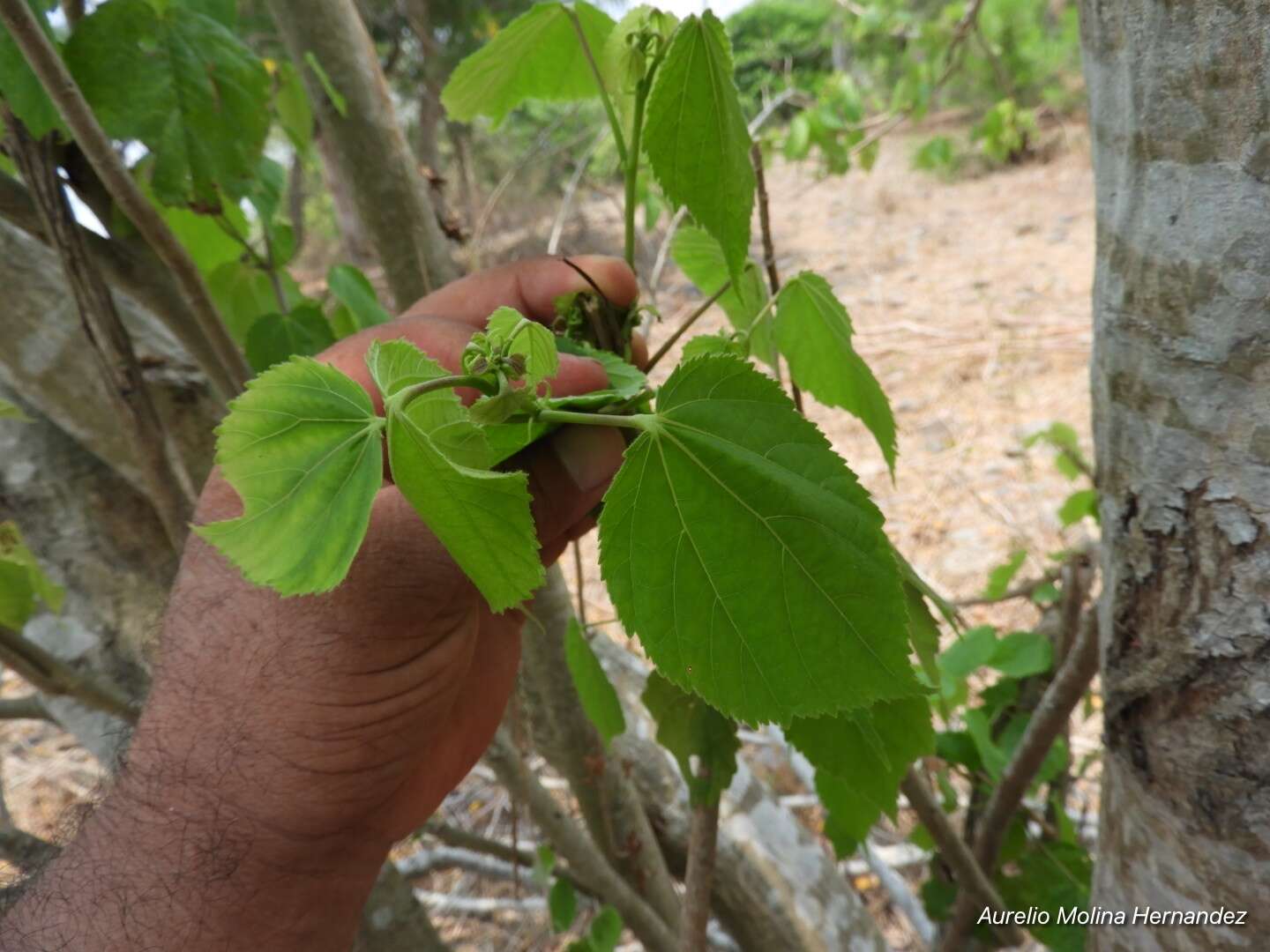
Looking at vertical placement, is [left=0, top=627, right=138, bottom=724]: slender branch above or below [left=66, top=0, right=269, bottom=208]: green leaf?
below

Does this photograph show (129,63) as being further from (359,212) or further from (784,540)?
(784,540)

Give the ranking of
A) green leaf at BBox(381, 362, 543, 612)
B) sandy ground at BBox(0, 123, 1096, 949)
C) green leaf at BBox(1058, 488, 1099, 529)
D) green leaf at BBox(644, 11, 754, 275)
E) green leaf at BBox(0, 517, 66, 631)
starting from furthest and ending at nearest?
sandy ground at BBox(0, 123, 1096, 949) < green leaf at BBox(1058, 488, 1099, 529) < green leaf at BBox(0, 517, 66, 631) < green leaf at BBox(644, 11, 754, 275) < green leaf at BBox(381, 362, 543, 612)

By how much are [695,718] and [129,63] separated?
2.47 feet

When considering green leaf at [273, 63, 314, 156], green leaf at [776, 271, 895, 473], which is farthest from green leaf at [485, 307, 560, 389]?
green leaf at [273, 63, 314, 156]

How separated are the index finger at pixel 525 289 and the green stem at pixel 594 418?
20 cm

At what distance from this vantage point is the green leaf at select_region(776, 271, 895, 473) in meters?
0.65

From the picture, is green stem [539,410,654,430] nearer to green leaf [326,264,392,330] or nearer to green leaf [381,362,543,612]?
green leaf [381,362,543,612]

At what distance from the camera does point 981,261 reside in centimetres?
475

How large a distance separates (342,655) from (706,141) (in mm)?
419

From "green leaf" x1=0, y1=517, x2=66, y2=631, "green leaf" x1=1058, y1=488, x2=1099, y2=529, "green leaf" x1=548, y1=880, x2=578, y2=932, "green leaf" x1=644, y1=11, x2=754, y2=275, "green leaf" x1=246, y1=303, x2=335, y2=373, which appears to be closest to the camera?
"green leaf" x1=644, y1=11, x2=754, y2=275

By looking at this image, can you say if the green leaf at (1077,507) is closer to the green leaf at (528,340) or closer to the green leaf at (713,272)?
the green leaf at (713,272)

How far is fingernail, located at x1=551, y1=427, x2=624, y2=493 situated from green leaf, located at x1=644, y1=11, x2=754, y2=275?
0.45ft

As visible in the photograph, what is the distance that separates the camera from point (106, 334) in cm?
75

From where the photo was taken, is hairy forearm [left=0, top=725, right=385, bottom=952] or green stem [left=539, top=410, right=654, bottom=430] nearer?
green stem [left=539, top=410, right=654, bottom=430]
